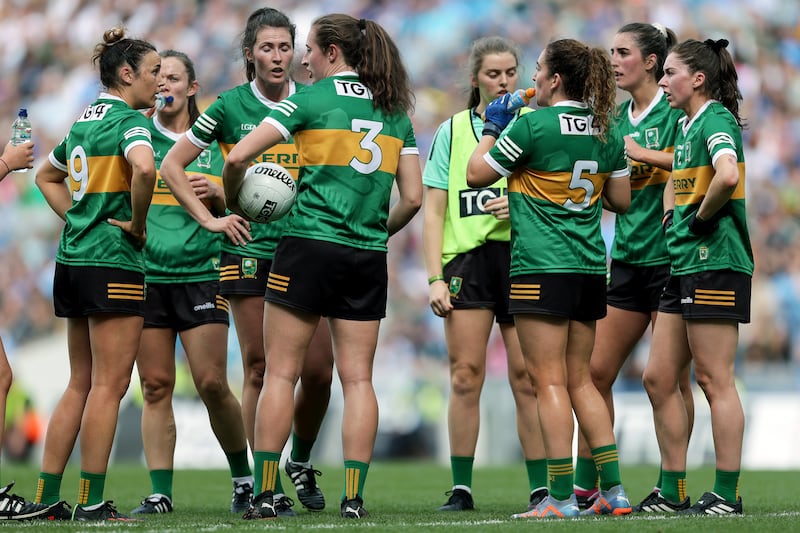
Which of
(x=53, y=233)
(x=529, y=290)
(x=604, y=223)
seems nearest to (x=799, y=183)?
(x=604, y=223)

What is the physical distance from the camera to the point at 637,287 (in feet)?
21.4

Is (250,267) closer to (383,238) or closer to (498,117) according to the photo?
(383,238)

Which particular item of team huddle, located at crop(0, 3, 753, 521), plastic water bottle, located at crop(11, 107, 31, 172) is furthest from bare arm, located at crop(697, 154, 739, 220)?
plastic water bottle, located at crop(11, 107, 31, 172)

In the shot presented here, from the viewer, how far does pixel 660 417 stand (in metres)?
6.18

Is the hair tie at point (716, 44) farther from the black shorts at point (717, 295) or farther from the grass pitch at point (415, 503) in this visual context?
the grass pitch at point (415, 503)

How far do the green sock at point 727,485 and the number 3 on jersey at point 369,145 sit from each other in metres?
2.26

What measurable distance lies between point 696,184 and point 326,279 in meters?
1.93

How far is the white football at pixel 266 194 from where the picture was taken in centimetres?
557

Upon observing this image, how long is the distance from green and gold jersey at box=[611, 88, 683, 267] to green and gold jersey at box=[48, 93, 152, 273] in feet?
8.77

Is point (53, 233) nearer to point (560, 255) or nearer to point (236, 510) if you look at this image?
point (236, 510)

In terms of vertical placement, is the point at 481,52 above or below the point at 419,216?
below

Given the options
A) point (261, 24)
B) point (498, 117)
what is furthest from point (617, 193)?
point (261, 24)

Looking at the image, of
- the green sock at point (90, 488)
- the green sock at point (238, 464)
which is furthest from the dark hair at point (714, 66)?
the green sock at point (90, 488)

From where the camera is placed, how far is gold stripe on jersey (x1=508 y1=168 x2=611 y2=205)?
5695mm
